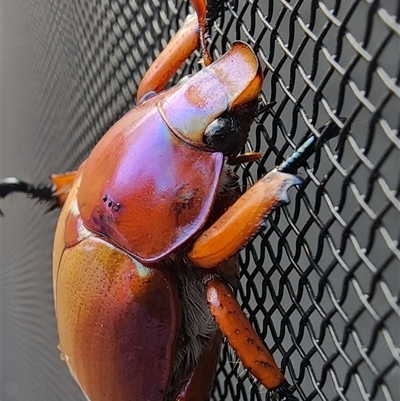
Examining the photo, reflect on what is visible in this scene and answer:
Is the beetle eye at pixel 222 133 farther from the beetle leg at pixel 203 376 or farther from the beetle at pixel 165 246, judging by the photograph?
the beetle leg at pixel 203 376

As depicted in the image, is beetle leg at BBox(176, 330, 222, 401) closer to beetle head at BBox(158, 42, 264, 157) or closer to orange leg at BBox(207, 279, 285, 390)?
orange leg at BBox(207, 279, 285, 390)

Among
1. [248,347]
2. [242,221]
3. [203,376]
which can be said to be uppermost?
[242,221]

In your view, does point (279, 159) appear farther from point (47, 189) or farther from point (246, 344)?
point (47, 189)

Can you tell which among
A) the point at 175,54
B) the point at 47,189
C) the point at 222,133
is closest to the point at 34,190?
the point at 47,189

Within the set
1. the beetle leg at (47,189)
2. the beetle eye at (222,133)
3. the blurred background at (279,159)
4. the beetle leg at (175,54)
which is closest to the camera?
the blurred background at (279,159)

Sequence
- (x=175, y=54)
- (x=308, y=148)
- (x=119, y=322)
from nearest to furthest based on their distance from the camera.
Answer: (x=308, y=148) → (x=119, y=322) → (x=175, y=54)

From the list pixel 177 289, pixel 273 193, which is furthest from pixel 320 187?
pixel 177 289

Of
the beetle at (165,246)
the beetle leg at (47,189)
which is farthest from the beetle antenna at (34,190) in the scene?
the beetle at (165,246)
